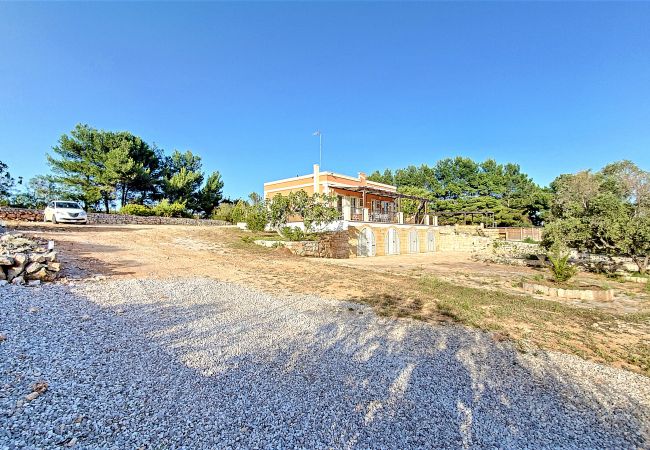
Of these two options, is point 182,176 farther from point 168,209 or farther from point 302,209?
point 302,209

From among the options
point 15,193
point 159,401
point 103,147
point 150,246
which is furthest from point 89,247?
point 15,193

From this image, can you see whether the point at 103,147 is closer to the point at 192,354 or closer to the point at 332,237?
the point at 332,237

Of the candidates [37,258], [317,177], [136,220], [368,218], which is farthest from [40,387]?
[136,220]

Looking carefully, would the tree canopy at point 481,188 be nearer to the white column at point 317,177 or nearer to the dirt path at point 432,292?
the white column at point 317,177

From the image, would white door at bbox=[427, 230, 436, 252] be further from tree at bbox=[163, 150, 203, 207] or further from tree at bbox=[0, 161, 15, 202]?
tree at bbox=[0, 161, 15, 202]

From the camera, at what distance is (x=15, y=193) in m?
30.7

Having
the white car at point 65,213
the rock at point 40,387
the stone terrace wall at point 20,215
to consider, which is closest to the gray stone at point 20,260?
the rock at point 40,387

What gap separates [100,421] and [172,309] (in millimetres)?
3440

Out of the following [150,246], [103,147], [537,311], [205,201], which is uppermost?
[103,147]

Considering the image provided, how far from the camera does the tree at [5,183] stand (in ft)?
94.1

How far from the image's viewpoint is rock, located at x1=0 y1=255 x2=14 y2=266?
19.5 feet

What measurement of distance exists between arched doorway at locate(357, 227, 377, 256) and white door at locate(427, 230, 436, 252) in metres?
7.59

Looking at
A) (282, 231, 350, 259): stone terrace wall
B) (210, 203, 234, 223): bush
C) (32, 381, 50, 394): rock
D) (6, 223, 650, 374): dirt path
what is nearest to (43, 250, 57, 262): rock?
(6, 223, 650, 374): dirt path

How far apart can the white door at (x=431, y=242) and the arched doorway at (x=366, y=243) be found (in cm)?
759
